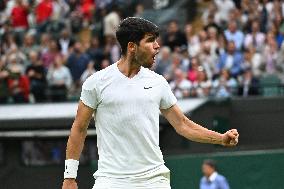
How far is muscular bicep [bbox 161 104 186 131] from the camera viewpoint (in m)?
6.97

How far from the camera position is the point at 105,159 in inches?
265

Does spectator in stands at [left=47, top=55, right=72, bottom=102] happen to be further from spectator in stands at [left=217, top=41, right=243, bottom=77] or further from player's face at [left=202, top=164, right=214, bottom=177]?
player's face at [left=202, top=164, right=214, bottom=177]

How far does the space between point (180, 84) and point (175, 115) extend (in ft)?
35.1

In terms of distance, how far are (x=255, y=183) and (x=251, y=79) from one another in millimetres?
2494

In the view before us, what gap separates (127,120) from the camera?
21.9 feet

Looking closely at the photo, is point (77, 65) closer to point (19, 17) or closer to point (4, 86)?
point (4, 86)

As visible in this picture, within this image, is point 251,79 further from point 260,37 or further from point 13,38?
point 13,38

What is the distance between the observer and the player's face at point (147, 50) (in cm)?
671

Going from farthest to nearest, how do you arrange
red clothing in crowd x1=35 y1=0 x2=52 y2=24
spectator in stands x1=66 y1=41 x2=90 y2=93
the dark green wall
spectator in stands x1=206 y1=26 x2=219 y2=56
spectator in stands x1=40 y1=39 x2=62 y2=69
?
1. red clothing in crowd x1=35 y1=0 x2=52 y2=24
2. spectator in stands x1=40 y1=39 x2=62 y2=69
3. spectator in stands x1=66 y1=41 x2=90 y2=93
4. spectator in stands x1=206 y1=26 x2=219 y2=56
5. the dark green wall

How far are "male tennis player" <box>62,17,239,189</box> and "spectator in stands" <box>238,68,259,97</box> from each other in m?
10.5

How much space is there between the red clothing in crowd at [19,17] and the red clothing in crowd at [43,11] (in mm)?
305

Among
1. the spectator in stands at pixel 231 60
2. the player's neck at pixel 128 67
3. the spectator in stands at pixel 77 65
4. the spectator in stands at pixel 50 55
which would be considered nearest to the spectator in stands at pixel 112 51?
the spectator in stands at pixel 77 65

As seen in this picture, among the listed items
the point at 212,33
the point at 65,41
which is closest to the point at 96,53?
the point at 65,41

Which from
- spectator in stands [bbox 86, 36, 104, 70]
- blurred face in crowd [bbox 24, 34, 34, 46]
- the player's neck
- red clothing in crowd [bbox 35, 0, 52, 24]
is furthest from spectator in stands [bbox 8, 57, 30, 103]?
the player's neck
